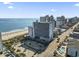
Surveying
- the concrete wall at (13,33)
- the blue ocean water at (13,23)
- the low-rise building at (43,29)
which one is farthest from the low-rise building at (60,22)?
the concrete wall at (13,33)

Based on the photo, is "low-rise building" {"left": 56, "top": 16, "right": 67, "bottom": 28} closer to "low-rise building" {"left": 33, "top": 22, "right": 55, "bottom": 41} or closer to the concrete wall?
"low-rise building" {"left": 33, "top": 22, "right": 55, "bottom": 41}

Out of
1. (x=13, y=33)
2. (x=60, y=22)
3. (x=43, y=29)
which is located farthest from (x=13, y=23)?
(x=60, y=22)

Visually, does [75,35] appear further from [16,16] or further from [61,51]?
[16,16]

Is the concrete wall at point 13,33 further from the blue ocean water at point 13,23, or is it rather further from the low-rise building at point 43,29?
the low-rise building at point 43,29

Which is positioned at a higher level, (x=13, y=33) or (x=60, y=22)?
(x=60, y=22)

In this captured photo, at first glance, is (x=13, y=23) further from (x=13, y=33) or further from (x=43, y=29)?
(x=43, y=29)

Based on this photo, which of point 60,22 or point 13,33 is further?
point 60,22

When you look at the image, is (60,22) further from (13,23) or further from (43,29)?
(13,23)

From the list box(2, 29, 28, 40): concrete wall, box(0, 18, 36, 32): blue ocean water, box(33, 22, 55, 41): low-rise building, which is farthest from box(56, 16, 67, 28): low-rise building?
box(2, 29, 28, 40): concrete wall

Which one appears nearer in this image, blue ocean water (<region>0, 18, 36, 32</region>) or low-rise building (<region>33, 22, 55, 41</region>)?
blue ocean water (<region>0, 18, 36, 32</region>)
